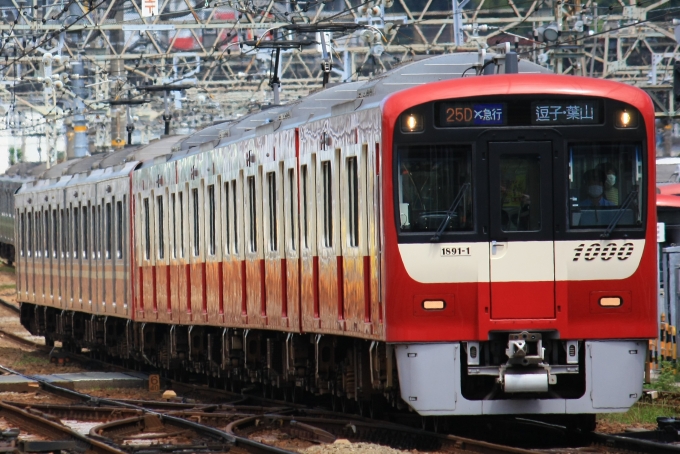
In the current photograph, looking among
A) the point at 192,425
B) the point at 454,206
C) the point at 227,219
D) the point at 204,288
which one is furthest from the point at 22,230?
the point at 454,206

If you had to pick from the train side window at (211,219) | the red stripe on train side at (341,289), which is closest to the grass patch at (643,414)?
the red stripe on train side at (341,289)

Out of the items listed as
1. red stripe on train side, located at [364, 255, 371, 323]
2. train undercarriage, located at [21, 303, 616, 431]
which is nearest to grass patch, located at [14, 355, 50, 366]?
train undercarriage, located at [21, 303, 616, 431]

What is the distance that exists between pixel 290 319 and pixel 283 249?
0.66m

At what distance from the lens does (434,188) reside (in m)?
11.1

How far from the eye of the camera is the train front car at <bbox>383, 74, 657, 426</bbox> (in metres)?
11.0

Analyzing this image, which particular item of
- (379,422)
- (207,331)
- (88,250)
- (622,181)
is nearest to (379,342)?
(379,422)

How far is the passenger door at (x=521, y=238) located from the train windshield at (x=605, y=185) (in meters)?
0.21

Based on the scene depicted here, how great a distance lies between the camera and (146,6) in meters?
35.2

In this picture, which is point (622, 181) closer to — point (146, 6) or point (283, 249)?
point (283, 249)

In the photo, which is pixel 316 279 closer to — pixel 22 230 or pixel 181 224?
pixel 181 224

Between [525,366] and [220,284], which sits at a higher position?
[220,284]

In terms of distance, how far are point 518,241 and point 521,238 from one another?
1.2 inches

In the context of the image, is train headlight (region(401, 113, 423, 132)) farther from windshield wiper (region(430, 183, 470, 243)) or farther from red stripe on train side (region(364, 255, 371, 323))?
red stripe on train side (region(364, 255, 371, 323))

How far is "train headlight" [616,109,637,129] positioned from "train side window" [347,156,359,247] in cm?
207
